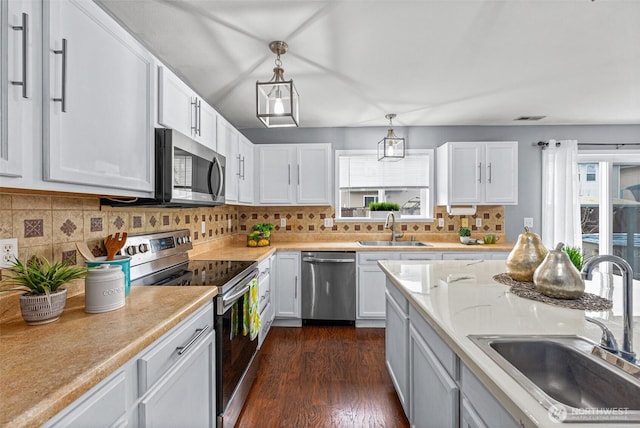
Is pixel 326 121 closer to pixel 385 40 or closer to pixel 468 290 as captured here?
pixel 385 40

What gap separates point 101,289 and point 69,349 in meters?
0.34

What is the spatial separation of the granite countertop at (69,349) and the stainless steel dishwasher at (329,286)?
6.54 feet

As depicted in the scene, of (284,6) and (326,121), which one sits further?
(326,121)

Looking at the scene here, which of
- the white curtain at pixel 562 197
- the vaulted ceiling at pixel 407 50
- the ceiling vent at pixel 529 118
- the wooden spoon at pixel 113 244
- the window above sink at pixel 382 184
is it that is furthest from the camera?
the window above sink at pixel 382 184

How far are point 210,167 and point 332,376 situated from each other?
1763 mm

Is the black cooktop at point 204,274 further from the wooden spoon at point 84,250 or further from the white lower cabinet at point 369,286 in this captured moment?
the white lower cabinet at point 369,286

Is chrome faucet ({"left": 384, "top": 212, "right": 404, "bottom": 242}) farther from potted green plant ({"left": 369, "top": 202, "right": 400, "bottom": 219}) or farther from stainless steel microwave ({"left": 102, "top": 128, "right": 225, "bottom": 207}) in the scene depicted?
stainless steel microwave ({"left": 102, "top": 128, "right": 225, "bottom": 207})

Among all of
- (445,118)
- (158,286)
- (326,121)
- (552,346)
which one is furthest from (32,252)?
(445,118)

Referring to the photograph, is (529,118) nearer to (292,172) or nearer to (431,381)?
(292,172)

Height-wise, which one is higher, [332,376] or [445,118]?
[445,118]

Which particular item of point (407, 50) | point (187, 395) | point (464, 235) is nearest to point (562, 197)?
point (464, 235)

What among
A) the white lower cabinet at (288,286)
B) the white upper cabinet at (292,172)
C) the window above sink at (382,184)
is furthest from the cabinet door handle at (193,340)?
the window above sink at (382,184)

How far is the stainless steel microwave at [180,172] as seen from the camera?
1.58 meters

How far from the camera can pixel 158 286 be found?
1618 millimetres
